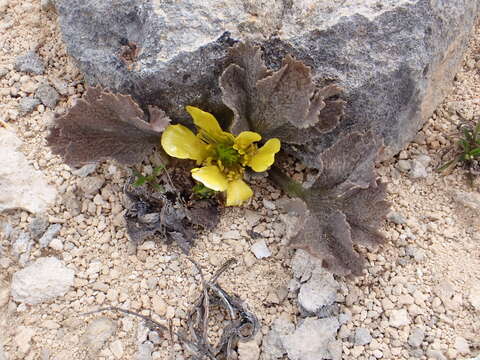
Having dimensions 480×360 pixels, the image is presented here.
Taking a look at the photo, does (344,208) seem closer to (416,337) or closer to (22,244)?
(416,337)

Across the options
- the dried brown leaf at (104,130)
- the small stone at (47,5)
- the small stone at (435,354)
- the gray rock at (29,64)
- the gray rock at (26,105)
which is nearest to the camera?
the small stone at (435,354)

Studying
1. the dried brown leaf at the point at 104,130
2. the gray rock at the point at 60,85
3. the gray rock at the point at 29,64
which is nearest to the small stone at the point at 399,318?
the dried brown leaf at the point at 104,130

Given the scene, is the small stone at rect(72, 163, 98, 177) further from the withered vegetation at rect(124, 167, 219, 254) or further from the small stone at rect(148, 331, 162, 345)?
the small stone at rect(148, 331, 162, 345)

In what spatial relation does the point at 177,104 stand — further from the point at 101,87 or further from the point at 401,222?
the point at 401,222

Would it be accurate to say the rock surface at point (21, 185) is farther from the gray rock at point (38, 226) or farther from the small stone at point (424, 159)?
the small stone at point (424, 159)

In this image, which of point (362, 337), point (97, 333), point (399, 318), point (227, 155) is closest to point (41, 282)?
point (97, 333)

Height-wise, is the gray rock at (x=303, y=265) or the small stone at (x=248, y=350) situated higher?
the gray rock at (x=303, y=265)

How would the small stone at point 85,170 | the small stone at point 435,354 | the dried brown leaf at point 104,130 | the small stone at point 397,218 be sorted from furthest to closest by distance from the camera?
the small stone at point 85,170
the small stone at point 397,218
the dried brown leaf at point 104,130
the small stone at point 435,354
